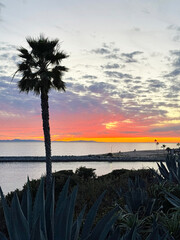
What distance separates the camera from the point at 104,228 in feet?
7.09

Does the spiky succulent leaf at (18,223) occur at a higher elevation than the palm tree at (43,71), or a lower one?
lower

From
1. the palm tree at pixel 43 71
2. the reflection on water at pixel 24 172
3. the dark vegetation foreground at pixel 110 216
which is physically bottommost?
the reflection on water at pixel 24 172

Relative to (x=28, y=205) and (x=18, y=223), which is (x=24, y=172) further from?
(x=18, y=223)

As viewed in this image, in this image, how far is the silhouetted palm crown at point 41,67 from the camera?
19.4 meters

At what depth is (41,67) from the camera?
789 inches

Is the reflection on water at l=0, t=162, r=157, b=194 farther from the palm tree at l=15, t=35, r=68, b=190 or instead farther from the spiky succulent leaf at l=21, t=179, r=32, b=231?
the spiky succulent leaf at l=21, t=179, r=32, b=231

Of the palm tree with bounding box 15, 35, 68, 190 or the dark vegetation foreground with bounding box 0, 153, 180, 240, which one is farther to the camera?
the palm tree with bounding box 15, 35, 68, 190

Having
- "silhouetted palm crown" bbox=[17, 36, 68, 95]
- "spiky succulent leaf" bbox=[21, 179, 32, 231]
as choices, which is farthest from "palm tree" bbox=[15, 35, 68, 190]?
"spiky succulent leaf" bbox=[21, 179, 32, 231]

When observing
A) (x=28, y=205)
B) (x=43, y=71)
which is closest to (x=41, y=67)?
(x=43, y=71)

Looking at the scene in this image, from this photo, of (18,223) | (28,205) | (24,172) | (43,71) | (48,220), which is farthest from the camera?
(24,172)

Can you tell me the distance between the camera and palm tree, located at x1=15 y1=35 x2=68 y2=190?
19344 mm

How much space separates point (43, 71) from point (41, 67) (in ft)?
1.57

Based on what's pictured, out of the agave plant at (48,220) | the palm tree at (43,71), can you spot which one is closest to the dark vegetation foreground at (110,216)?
the agave plant at (48,220)

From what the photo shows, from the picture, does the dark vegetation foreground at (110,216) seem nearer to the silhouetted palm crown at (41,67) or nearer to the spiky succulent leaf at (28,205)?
the spiky succulent leaf at (28,205)
